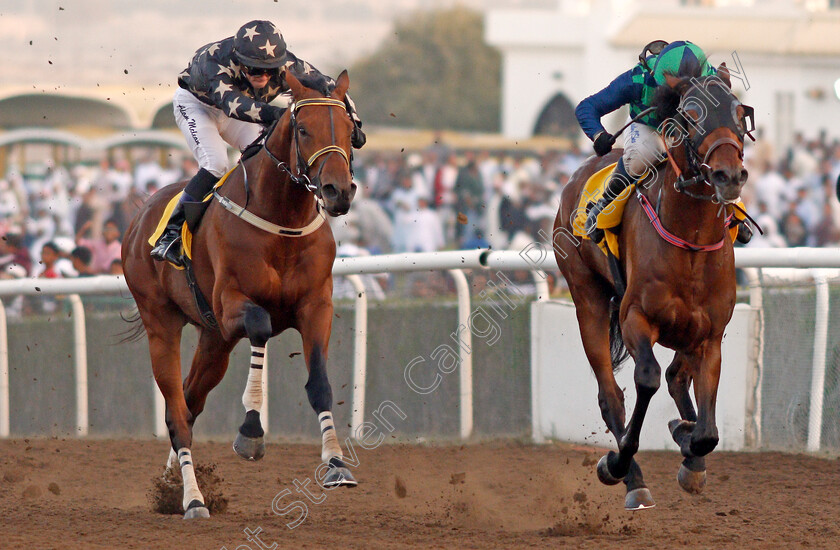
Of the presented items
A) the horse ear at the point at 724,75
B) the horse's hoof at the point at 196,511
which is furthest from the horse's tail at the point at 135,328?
the horse ear at the point at 724,75

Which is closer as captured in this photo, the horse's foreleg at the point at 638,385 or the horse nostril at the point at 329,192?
the horse nostril at the point at 329,192

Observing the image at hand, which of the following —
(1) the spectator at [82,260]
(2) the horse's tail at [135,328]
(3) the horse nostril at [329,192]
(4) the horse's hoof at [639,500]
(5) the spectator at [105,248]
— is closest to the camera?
(3) the horse nostril at [329,192]

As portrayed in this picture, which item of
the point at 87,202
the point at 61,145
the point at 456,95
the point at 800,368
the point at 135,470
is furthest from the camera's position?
the point at 456,95

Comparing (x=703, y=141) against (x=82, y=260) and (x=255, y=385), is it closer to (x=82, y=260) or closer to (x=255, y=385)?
(x=255, y=385)

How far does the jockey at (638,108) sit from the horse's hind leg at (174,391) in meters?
2.18

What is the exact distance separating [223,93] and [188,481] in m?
1.82

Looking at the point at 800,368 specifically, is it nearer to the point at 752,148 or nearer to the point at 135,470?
the point at 135,470

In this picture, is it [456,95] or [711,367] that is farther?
[456,95]

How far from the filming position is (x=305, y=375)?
26.3ft

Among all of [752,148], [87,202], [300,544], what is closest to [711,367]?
[300,544]

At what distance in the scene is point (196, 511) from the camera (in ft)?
18.4

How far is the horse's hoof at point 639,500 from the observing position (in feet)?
17.1

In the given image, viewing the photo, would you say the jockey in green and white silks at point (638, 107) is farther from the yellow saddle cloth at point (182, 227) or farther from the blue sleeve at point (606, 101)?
the yellow saddle cloth at point (182, 227)

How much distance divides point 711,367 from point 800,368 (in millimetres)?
1818
